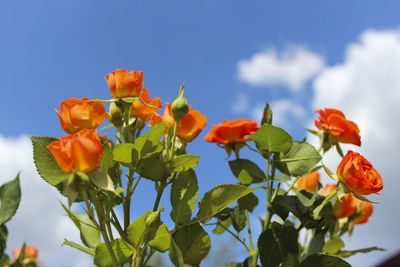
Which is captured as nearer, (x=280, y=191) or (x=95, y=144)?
(x=95, y=144)

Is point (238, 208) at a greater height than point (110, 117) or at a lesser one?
lesser

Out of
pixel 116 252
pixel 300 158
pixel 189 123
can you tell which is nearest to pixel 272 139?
pixel 300 158

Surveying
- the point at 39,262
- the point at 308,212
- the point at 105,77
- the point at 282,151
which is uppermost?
the point at 105,77

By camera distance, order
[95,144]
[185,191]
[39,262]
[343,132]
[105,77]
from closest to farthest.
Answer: [95,144] → [185,191] → [105,77] → [343,132] → [39,262]

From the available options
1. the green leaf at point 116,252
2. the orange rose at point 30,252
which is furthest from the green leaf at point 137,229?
the orange rose at point 30,252

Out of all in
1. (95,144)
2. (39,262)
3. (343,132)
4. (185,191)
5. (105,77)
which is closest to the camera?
(95,144)

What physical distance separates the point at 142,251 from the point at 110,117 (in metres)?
0.28

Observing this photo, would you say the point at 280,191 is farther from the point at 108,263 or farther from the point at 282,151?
the point at 108,263

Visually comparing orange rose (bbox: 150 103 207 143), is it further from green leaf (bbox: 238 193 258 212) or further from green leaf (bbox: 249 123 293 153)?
green leaf (bbox: 238 193 258 212)

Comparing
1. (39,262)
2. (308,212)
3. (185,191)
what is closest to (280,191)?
(308,212)

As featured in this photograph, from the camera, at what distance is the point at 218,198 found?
0.68 meters

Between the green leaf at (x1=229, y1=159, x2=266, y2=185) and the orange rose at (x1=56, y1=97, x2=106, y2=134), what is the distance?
14.2 inches

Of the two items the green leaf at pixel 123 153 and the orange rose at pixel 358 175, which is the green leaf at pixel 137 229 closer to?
the green leaf at pixel 123 153

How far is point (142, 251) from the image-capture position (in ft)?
2.23
